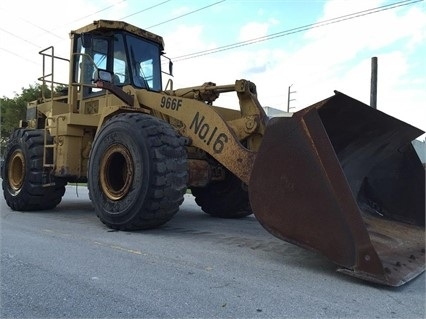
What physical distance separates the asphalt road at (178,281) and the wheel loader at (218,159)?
1.05 feet

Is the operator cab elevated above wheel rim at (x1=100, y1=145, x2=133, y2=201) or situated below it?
above

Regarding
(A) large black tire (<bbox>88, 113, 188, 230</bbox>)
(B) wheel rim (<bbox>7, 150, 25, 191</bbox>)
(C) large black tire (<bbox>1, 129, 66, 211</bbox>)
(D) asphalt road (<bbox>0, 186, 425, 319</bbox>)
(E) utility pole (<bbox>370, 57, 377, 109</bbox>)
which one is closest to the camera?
(D) asphalt road (<bbox>0, 186, 425, 319</bbox>)

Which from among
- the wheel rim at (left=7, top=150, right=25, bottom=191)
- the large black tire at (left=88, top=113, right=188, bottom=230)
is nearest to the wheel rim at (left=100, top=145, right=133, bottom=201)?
the large black tire at (left=88, top=113, right=188, bottom=230)

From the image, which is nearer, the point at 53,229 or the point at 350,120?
the point at 350,120

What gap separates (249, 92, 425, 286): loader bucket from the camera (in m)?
3.72

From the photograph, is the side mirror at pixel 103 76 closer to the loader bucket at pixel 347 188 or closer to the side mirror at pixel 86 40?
the side mirror at pixel 86 40

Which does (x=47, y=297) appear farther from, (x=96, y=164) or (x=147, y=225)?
(x=96, y=164)

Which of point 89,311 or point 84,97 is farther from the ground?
point 84,97

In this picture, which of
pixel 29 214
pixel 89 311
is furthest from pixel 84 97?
pixel 89 311

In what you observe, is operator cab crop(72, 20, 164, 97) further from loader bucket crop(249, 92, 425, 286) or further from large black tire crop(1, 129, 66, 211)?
loader bucket crop(249, 92, 425, 286)

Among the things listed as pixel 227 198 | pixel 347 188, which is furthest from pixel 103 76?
pixel 347 188

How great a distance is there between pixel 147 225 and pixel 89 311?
8.95ft

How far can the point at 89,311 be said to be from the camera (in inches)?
120

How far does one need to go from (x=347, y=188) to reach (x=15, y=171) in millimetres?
7178
